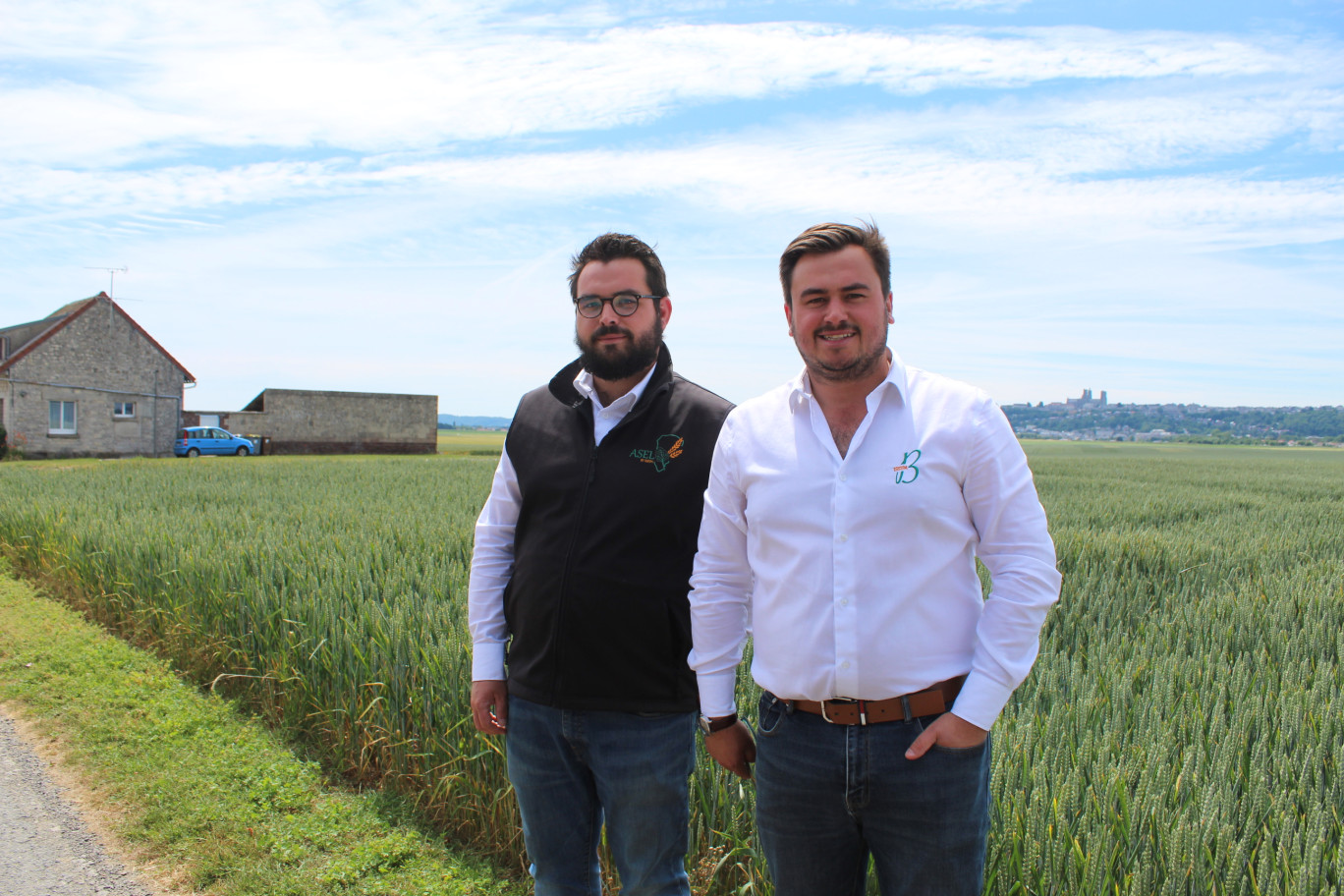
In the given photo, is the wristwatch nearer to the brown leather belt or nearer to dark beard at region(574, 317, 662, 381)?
the brown leather belt

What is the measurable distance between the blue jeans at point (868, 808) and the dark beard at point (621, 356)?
992 millimetres

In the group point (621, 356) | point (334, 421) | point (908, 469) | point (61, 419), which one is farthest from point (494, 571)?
point (334, 421)

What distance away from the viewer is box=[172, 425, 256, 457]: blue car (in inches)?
1310

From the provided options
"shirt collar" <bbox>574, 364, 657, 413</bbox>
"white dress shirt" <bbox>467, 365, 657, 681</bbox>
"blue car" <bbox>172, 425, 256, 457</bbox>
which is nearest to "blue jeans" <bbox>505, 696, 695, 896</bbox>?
"white dress shirt" <bbox>467, 365, 657, 681</bbox>

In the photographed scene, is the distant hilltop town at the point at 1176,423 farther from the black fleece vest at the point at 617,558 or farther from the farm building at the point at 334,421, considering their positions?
the black fleece vest at the point at 617,558

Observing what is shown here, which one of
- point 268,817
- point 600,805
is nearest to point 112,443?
point 268,817

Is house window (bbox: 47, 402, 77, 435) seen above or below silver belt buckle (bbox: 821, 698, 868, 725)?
above

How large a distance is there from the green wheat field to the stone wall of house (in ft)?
81.5

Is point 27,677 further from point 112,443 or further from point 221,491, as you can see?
point 112,443

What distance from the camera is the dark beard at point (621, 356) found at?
228 centimetres

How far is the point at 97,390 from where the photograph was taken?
3167 cm

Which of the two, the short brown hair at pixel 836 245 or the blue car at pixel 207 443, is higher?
the short brown hair at pixel 836 245

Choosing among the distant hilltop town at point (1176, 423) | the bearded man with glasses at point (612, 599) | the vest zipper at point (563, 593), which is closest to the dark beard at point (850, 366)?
the bearded man with glasses at point (612, 599)

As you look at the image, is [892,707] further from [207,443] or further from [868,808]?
[207,443]
